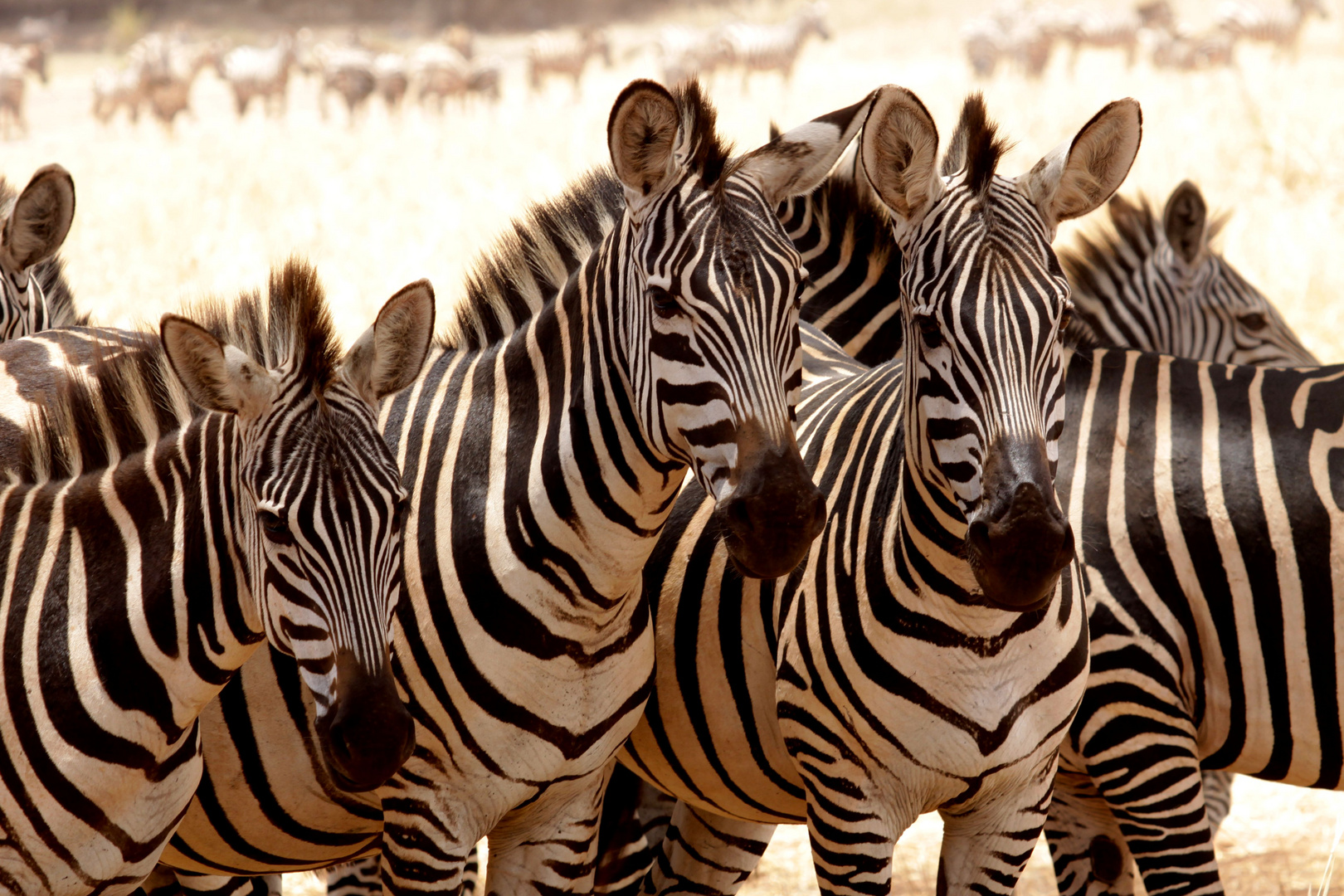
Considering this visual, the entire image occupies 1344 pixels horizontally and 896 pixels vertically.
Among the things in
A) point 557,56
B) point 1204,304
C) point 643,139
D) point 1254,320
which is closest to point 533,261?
point 643,139

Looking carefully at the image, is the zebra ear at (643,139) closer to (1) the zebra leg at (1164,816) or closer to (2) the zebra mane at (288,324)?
(2) the zebra mane at (288,324)

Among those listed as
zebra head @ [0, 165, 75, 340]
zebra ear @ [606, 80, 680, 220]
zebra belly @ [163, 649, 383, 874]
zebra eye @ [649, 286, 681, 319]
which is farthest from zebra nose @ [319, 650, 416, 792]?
zebra head @ [0, 165, 75, 340]

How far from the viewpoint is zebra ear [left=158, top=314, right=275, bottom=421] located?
9.49ft

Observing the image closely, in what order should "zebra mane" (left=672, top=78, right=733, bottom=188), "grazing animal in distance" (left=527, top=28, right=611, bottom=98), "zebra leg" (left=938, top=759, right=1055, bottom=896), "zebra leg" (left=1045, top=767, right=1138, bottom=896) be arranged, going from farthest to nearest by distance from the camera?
"grazing animal in distance" (left=527, top=28, right=611, bottom=98) < "zebra leg" (left=1045, top=767, right=1138, bottom=896) < "zebra leg" (left=938, top=759, right=1055, bottom=896) < "zebra mane" (left=672, top=78, right=733, bottom=188)

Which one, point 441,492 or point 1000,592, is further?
point 441,492

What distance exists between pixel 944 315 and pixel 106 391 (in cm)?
224

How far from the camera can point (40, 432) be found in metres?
3.55

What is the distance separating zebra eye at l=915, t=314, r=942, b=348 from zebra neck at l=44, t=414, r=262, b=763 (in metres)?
1.70

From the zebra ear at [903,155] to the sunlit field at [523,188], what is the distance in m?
3.99

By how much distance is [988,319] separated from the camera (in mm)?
3150

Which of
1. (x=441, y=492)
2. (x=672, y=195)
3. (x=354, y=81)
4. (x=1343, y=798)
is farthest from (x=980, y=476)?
(x=354, y=81)

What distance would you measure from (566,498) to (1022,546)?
1.21 meters

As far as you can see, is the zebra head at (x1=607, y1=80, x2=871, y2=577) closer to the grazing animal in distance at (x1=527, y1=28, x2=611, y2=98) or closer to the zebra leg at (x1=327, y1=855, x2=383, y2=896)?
the zebra leg at (x1=327, y1=855, x2=383, y2=896)

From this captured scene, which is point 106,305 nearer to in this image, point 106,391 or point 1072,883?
point 106,391
